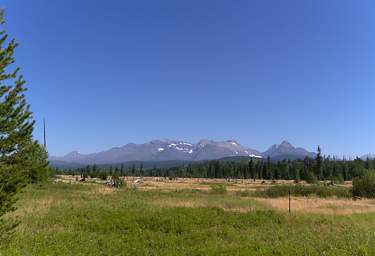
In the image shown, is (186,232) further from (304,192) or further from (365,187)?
(365,187)

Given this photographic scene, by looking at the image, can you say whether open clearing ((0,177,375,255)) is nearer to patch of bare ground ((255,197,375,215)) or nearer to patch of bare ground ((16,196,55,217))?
patch of bare ground ((16,196,55,217))

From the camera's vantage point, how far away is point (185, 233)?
18328 mm

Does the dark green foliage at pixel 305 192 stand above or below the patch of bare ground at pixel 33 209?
below

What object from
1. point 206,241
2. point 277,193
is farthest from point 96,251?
point 277,193

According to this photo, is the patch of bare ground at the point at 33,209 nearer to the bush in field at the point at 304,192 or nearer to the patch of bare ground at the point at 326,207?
the patch of bare ground at the point at 326,207

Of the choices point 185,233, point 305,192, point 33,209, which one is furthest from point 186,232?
point 305,192

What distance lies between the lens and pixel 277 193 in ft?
153

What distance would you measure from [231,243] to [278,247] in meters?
2.51

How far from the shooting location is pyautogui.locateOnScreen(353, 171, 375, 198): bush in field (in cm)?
4591

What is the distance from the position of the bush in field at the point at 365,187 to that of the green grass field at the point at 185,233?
2592 cm

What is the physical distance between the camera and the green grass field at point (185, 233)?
13148 millimetres

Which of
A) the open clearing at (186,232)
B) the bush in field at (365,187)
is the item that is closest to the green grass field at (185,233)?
the open clearing at (186,232)

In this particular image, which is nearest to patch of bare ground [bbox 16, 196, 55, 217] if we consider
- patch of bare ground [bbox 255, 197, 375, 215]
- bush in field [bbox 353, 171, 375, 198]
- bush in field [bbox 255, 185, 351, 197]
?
patch of bare ground [bbox 255, 197, 375, 215]

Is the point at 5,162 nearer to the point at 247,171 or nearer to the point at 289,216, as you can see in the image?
the point at 289,216
